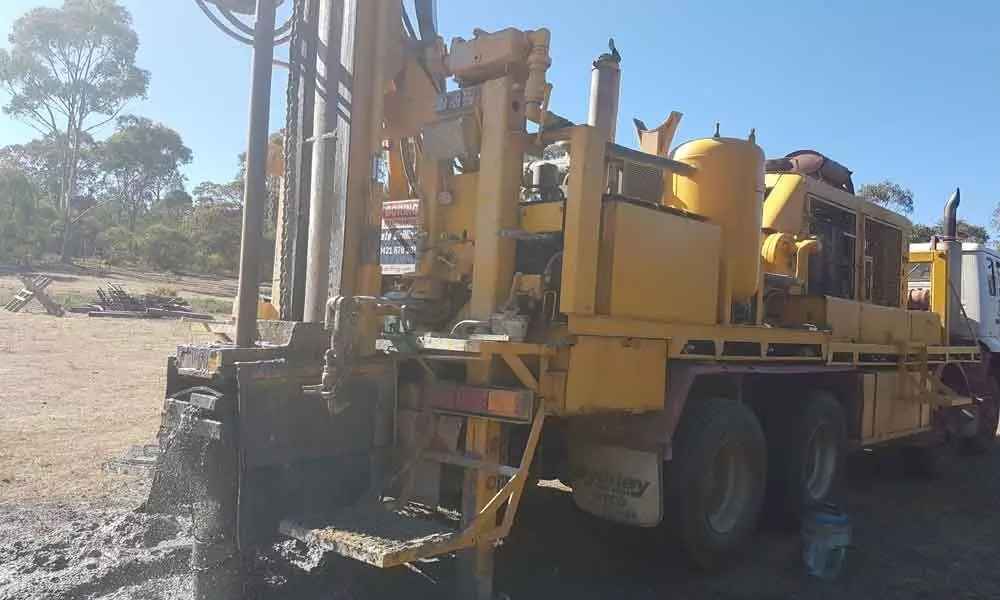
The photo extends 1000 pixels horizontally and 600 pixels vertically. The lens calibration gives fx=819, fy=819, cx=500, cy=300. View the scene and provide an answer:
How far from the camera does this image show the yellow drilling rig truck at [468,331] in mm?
3975

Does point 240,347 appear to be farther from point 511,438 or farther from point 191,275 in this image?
point 191,275

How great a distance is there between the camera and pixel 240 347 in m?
4.21

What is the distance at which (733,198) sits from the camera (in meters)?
5.47

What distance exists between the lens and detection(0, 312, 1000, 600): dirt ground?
14.5 feet

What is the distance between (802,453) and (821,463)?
68cm

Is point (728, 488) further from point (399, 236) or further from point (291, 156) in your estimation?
point (291, 156)

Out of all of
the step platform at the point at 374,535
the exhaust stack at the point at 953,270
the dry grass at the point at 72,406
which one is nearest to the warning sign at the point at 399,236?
the step platform at the point at 374,535

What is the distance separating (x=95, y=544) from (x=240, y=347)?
168cm

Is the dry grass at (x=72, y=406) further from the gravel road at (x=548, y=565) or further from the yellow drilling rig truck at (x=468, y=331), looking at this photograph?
Result: the yellow drilling rig truck at (x=468, y=331)

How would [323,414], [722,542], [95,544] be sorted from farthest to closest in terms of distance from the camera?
[722,542]
[95,544]
[323,414]

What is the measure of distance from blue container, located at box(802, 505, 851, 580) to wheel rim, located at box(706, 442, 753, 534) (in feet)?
1.45

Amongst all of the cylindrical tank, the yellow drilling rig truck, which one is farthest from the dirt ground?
the cylindrical tank

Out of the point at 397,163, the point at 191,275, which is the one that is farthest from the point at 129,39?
the point at 397,163

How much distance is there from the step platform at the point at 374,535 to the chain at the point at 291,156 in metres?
1.43
